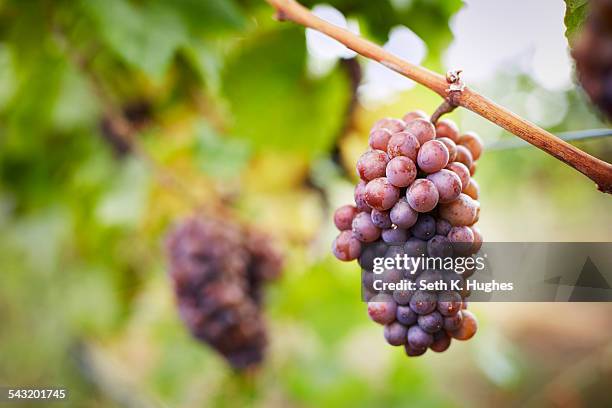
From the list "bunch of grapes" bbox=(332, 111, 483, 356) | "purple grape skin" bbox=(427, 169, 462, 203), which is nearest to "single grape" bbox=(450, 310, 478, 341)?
"bunch of grapes" bbox=(332, 111, 483, 356)

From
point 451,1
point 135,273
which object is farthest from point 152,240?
point 451,1

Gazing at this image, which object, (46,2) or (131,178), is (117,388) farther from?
(46,2)

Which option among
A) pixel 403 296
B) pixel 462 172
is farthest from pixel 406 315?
pixel 462 172

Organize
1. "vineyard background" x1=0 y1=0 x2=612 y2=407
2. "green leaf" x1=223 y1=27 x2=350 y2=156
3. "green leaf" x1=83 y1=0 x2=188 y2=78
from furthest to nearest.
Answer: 1. "green leaf" x1=223 y1=27 x2=350 y2=156
2. "vineyard background" x1=0 y1=0 x2=612 y2=407
3. "green leaf" x1=83 y1=0 x2=188 y2=78

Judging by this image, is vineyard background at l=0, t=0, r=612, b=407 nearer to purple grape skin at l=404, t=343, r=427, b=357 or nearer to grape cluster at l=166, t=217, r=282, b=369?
Result: grape cluster at l=166, t=217, r=282, b=369

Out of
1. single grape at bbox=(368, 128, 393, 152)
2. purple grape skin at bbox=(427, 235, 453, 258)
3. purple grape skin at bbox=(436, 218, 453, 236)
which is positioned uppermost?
single grape at bbox=(368, 128, 393, 152)

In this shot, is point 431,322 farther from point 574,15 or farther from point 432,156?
point 574,15

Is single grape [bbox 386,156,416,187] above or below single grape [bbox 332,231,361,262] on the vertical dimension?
above
